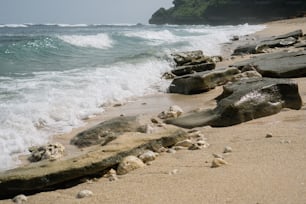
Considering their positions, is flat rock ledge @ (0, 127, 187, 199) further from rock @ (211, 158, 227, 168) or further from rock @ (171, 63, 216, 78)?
rock @ (171, 63, 216, 78)

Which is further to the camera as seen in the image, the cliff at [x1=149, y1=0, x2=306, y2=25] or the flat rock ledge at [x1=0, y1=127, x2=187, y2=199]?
the cliff at [x1=149, y1=0, x2=306, y2=25]

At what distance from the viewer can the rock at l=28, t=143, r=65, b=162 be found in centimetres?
407

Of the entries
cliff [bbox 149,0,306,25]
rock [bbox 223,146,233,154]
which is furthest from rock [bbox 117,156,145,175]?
cliff [bbox 149,0,306,25]

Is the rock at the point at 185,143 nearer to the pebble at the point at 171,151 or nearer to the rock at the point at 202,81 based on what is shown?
the pebble at the point at 171,151

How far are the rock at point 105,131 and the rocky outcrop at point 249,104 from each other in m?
0.53

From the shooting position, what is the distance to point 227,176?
2.99m

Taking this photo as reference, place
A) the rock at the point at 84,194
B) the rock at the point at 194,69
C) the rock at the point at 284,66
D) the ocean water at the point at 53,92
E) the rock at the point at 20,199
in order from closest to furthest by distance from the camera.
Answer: the rock at the point at 84,194
the rock at the point at 20,199
the ocean water at the point at 53,92
the rock at the point at 284,66
the rock at the point at 194,69

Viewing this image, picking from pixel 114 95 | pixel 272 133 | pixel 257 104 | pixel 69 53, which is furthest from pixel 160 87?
pixel 69 53

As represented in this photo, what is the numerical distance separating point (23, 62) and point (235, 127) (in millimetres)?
9871

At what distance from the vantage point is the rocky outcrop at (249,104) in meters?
4.61

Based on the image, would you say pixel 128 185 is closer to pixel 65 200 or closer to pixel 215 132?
pixel 65 200

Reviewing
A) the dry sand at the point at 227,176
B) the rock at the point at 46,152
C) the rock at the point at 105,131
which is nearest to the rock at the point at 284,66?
the dry sand at the point at 227,176

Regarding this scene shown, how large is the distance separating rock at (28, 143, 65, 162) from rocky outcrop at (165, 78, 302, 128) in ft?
4.60

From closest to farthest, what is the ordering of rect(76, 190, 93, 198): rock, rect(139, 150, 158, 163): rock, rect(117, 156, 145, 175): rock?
rect(76, 190, 93, 198): rock → rect(117, 156, 145, 175): rock → rect(139, 150, 158, 163): rock
